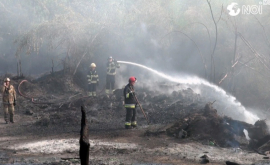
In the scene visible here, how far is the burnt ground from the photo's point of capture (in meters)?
8.65

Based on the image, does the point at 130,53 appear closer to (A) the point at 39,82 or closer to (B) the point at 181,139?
(A) the point at 39,82

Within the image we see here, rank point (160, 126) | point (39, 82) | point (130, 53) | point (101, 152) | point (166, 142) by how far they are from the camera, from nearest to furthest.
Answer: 1. point (101, 152)
2. point (166, 142)
3. point (160, 126)
4. point (39, 82)
5. point (130, 53)

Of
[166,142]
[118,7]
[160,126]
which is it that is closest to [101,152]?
[166,142]

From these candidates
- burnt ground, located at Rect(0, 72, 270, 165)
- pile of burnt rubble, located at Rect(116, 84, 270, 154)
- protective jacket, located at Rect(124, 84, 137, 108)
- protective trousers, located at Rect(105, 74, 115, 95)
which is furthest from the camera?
protective trousers, located at Rect(105, 74, 115, 95)

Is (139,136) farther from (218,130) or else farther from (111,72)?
(111,72)

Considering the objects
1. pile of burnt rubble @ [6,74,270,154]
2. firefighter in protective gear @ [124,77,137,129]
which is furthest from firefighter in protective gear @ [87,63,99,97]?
firefighter in protective gear @ [124,77,137,129]

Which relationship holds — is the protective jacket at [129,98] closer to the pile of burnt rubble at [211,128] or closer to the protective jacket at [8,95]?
the pile of burnt rubble at [211,128]

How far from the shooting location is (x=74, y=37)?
20.4m

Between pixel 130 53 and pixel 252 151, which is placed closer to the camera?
pixel 252 151

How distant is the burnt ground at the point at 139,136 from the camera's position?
8.65 m

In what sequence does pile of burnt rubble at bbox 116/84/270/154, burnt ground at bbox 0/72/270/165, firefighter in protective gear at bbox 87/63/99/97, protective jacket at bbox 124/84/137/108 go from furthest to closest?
firefighter in protective gear at bbox 87/63/99/97 < protective jacket at bbox 124/84/137/108 < pile of burnt rubble at bbox 116/84/270/154 < burnt ground at bbox 0/72/270/165

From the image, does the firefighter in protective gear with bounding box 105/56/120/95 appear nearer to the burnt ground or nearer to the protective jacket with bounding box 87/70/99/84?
the protective jacket with bounding box 87/70/99/84

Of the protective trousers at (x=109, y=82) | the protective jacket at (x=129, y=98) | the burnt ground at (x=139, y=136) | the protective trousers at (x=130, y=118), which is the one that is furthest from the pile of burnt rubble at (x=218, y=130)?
the protective trousers at (x=109, y=82)

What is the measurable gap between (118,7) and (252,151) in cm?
1682
